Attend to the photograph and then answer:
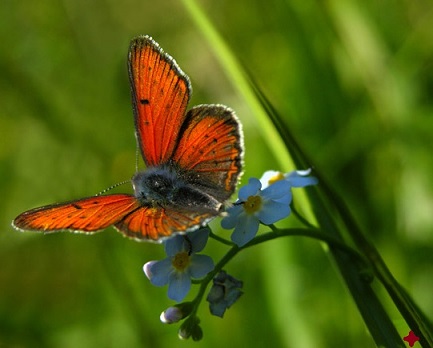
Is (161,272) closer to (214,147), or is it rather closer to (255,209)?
(255,209)

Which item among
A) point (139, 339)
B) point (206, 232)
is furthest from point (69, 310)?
point (206, 232)

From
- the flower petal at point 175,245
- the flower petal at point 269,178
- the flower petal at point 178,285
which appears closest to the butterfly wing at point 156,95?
the flower petal at point 269,178

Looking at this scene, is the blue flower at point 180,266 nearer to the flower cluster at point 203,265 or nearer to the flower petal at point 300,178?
the flower cluster at point 203,265

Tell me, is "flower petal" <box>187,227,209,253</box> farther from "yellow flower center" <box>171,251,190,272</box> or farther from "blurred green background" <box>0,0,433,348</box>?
"blurred green background" <box>0,0,433,348</box>

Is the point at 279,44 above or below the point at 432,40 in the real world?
above

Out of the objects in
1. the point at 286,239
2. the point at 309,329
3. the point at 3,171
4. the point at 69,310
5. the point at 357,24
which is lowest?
the point at 309,329

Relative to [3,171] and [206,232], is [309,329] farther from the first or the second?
[3,171]

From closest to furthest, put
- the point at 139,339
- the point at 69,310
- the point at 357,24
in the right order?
the point at 139,339
the point at 69,310
the point at 357,24

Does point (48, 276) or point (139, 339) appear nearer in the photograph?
point (139, 339)

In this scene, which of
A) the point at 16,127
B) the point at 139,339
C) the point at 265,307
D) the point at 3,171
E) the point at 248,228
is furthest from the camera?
the point at 16,127
